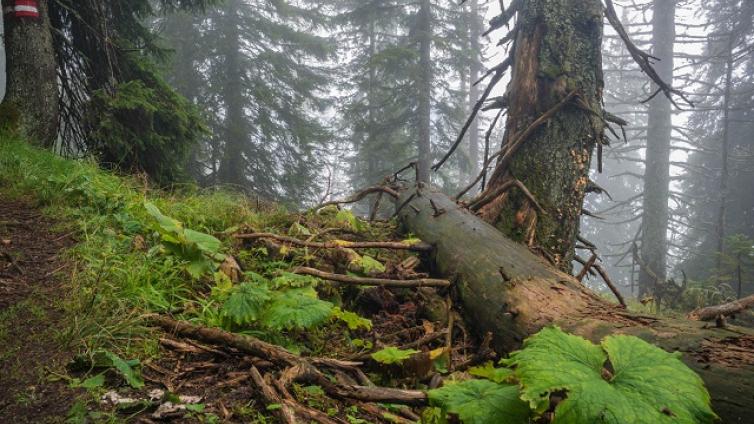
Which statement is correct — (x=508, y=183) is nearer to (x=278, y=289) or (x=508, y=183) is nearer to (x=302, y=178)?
(x=278, y=289)

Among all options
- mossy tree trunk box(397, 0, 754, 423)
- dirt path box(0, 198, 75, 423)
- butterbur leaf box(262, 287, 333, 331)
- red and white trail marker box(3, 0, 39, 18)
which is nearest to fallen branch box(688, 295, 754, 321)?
mossy tree trunk box(397, 0, 754, 423)

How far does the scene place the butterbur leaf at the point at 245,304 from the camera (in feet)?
6.70

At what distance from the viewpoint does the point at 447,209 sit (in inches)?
151

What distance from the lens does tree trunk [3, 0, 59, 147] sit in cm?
477

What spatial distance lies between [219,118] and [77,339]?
14.4 metres

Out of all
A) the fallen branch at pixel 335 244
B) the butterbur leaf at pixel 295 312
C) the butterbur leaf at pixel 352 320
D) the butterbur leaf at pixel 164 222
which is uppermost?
the butterbur leaf at pixel 164 222

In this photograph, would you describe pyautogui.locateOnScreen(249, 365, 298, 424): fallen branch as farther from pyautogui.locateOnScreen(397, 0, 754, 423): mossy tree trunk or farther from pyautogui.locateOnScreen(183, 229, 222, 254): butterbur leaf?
pyautogui.locateOnScreen(397, 0, 754, 423): mossy tree trunk

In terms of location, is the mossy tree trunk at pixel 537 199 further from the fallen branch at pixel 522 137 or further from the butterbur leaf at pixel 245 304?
the butterbur leaf at pixel 245 304

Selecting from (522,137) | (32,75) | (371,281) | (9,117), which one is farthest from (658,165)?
(9,117)

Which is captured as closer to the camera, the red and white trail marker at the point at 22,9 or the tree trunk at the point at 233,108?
the red and white trail marker at the point at 22,9

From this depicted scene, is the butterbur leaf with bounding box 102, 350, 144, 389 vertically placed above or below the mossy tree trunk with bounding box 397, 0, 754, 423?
below

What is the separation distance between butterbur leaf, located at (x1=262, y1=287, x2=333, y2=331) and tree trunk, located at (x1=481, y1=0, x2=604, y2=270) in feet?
6.69

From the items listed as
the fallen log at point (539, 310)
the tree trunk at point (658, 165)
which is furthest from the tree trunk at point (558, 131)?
the tree trunk at point (658, 165)

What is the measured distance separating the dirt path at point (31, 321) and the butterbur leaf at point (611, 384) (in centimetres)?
152
